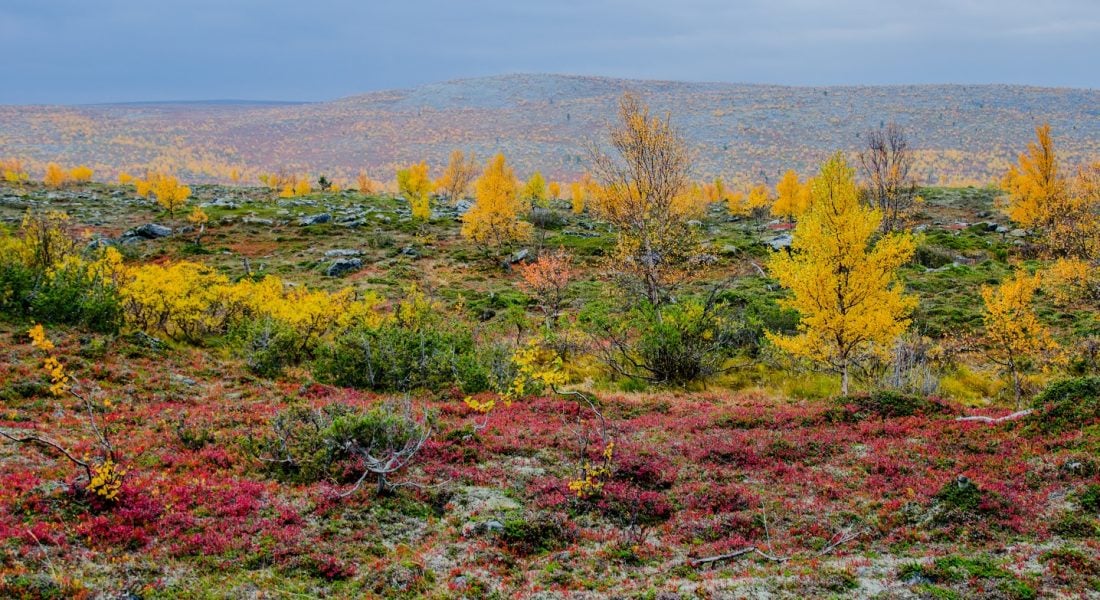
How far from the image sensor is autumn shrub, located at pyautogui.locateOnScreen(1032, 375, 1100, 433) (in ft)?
32.4

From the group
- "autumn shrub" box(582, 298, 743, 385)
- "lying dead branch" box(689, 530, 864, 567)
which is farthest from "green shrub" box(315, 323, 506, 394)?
"lying dead branch" box(689, 530, 864, 567)

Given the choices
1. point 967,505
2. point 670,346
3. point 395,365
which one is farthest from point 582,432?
point 670,346

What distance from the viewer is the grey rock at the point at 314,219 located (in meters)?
56.7

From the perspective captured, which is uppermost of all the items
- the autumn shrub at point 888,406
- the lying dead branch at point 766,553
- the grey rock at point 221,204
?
the grey rock at point 221,204

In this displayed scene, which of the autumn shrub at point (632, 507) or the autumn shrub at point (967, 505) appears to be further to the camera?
the autumn shrub at point (632, 507)

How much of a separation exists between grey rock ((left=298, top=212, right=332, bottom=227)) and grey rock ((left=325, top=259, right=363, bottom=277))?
16932mm

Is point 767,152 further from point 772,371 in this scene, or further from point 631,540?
point 631,540

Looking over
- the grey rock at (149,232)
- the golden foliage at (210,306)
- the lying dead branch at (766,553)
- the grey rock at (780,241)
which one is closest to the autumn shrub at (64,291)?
the golden foliage at (210,306)

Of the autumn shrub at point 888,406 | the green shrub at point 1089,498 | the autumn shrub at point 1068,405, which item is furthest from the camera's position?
the autumn shrub at point 888,406

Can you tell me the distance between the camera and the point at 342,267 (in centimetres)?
4084

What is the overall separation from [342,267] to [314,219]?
19.7 metres

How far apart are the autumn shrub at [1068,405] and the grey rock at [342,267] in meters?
37.1

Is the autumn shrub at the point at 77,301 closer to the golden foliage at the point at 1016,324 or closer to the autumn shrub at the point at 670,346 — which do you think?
the autumn shrub at the point at 670,346

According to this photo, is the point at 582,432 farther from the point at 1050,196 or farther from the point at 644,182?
the point at 1050,196
